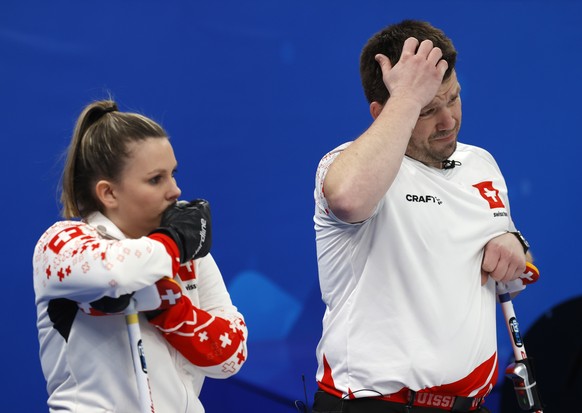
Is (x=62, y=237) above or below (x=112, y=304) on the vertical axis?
above

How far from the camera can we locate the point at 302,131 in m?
3.03

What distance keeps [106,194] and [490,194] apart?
3.14ft

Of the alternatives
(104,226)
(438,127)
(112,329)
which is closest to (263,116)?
(438,127)

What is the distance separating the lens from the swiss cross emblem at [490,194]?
195 cm

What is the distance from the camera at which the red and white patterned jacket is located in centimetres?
154

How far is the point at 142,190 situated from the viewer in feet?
5.73

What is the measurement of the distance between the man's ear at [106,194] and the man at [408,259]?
0.47m

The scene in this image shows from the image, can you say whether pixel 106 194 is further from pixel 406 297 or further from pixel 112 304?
pixel 406 297

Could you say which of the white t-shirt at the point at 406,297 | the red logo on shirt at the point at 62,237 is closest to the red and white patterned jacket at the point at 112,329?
the red logo on shirt at the point at 62,237

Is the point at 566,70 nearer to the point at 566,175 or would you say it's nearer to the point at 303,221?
the point at 566,175

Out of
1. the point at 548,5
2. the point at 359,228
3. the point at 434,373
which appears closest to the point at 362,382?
the point at 434,373

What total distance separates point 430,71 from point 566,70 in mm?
1965

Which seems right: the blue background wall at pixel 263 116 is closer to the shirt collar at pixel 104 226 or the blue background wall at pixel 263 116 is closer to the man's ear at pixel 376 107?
the shirt collar at pixel 104 226

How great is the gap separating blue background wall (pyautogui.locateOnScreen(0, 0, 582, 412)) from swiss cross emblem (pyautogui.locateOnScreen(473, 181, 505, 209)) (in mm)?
1112
